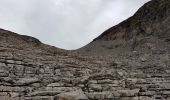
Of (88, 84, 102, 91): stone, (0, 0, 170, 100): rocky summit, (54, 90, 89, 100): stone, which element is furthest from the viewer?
(88, 84, 102, 91): stone

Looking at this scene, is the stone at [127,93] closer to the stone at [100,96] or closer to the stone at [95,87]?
the stone at [100,96]

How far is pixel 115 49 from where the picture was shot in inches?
1922

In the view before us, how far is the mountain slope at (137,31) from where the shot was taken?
45.7m

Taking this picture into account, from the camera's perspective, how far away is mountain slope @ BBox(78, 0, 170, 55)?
150ft

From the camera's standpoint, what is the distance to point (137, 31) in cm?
5228

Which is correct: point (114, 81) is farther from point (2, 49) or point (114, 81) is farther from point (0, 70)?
point (2, 49)

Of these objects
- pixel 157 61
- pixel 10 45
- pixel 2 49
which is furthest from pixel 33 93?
pixel 157 61

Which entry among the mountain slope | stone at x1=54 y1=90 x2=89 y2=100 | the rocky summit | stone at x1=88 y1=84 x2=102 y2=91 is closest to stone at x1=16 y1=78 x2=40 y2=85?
the rocky summit

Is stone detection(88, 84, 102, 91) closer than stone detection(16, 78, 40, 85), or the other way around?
stone detection(16, 78, 40, 85)

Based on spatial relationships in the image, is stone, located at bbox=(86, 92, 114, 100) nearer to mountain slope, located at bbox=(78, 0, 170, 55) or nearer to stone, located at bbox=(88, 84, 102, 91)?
stone, located at bbox=(88, 84, 102, 91)

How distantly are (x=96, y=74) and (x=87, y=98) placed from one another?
13.3 ft

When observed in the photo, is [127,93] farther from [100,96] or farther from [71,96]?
[71,96]

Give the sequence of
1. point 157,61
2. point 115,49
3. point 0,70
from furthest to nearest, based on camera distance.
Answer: point 115,49 < point 157,61 < point 0,70

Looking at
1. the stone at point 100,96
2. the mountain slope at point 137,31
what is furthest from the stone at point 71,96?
the mountain slope at point 137,31
